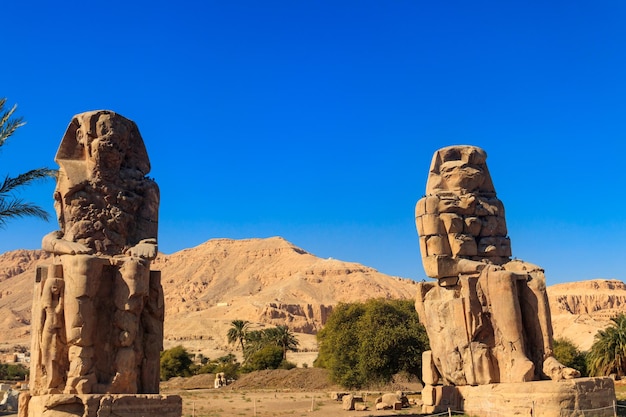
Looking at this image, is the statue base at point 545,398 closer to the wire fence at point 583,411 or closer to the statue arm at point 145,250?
the wire fence at point 583,411

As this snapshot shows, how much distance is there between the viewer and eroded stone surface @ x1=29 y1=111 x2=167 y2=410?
7691 millimetres

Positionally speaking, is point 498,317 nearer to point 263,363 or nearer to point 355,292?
point 263,363

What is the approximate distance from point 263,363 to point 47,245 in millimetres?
27953

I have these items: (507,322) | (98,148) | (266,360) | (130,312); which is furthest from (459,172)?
(266,360)

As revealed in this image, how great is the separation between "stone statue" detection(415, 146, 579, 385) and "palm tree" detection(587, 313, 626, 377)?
12764 millimetres

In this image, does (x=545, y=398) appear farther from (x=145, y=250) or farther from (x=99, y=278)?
(x=99, y=278)

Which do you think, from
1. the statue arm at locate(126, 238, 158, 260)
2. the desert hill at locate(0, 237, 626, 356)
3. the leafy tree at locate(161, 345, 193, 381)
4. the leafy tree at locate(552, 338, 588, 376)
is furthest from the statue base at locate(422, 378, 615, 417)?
the desert hill at locate(0, 237, 626, 356)

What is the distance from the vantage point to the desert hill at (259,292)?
235 feet

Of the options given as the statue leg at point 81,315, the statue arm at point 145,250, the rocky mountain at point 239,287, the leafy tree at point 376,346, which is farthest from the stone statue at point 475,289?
the rocky mountain at point 239,287

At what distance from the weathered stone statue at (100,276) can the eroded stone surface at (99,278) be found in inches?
0.5

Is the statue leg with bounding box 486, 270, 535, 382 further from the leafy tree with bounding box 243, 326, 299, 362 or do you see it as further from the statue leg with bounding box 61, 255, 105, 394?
the leafy tree with bounding box 243, 326, 299, 362

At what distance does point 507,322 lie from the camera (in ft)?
31.0

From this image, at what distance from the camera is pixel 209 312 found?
269 feet

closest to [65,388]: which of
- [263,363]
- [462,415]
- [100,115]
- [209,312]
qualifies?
[100,115]
